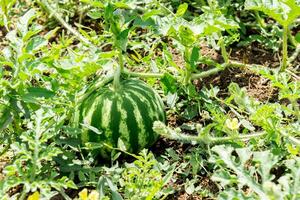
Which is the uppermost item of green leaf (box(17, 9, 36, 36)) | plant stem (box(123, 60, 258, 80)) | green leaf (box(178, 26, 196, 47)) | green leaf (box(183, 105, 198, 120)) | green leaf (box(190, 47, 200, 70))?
green leaf (box(17, 9, 36, 36))

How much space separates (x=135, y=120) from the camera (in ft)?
10.1

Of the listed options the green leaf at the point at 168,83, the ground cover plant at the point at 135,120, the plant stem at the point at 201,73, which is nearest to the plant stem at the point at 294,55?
the ground cover plant at the point at 135,120

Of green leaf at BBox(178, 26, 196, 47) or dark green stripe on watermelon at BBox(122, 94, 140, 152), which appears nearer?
green leaf at BBox(178, 26, 196, 47)

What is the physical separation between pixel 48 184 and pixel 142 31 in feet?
5.30

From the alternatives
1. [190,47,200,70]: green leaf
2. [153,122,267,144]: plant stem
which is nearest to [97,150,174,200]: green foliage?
[153,122,267,144]: plant stem

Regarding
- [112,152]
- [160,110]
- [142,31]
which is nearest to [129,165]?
[112,152]

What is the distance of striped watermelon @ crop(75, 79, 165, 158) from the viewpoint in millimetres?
3068

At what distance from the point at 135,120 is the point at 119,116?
0.26 ft

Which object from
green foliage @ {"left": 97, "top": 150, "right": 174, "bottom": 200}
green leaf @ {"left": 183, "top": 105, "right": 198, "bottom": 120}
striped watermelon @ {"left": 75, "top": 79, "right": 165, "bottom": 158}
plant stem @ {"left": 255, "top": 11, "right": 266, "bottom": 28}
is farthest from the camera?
plant stem @ {"left": 255, "top": 11, "right": 266, "bottom": 28}

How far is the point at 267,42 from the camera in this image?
388 cm

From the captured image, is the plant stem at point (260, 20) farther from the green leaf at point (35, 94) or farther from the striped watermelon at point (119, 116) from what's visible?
the green leaf at point (35, 94)

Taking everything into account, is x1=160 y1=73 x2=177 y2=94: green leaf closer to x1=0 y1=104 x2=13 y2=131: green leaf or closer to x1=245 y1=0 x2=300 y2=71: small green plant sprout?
x1=245 y1=0 x2=300 y2=71: small green plant sprout

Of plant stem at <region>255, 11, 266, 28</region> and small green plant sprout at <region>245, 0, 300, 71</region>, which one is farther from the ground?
small green plant sprout at <region>245, 0, 300, 71</region>

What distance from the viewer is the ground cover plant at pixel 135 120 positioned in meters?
2.78
